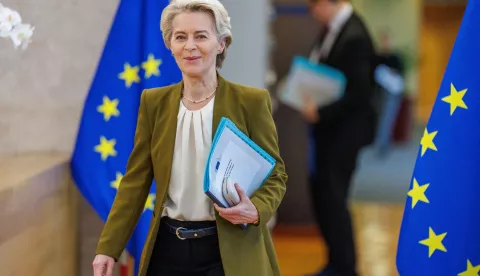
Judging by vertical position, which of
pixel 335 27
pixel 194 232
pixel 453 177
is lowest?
pixel 194 232

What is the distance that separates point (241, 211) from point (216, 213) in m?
0.12

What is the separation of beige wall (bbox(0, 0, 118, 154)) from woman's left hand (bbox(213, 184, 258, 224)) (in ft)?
4.27

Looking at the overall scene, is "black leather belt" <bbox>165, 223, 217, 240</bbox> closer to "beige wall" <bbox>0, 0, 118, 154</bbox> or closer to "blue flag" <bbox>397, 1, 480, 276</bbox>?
"blue flag" <bbox>397, 1, 480, 276</bbox>

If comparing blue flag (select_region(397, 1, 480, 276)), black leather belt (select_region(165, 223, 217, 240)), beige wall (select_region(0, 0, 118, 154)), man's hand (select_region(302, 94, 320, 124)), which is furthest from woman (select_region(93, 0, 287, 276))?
man's hand (select_region(302, 94, 320, 124))

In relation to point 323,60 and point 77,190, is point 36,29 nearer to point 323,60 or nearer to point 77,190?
point 77,190

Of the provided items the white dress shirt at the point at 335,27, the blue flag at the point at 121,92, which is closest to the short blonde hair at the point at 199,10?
the blue flag at the point at 121,92

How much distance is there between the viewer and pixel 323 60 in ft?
12.7

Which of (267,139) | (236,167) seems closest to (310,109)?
(267,139)

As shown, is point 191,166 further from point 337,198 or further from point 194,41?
point 337,198

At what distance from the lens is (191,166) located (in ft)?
5.84

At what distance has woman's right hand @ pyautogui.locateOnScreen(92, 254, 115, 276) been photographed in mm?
1822

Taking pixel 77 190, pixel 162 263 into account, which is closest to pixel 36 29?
pixel 77 190

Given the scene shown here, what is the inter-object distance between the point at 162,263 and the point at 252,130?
1.41 ft

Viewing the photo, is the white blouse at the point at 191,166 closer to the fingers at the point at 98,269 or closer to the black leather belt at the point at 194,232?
the black leather belt at the point at 194,232
